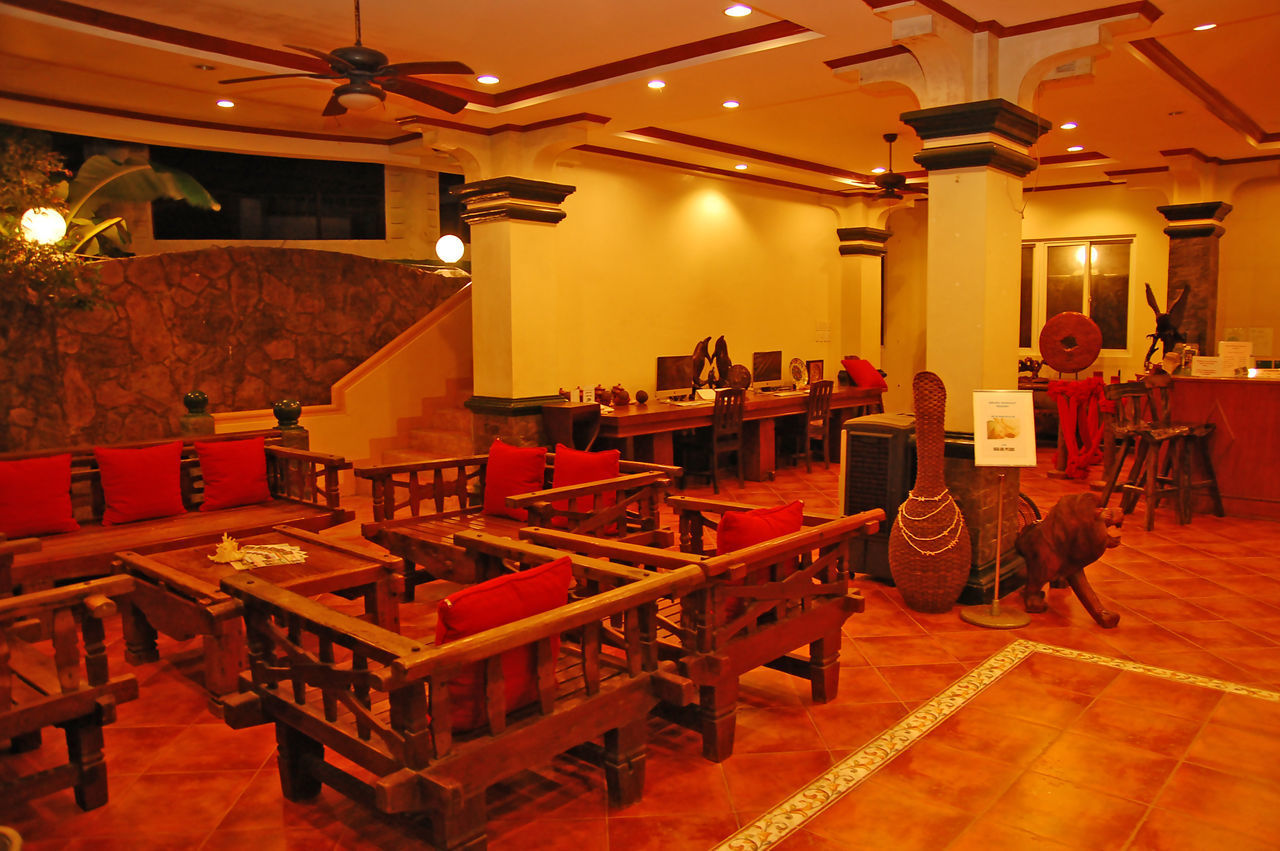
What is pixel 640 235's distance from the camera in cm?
953

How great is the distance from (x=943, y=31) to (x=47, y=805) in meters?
5.15

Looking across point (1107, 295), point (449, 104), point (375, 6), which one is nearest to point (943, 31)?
point (449, 104)

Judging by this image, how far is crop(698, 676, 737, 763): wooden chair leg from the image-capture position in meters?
3.23

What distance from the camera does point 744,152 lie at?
9.29 meters

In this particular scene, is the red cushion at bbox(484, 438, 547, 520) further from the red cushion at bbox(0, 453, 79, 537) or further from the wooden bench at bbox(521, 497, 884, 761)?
the red cushion at bbox(0, 453, 79, 537)

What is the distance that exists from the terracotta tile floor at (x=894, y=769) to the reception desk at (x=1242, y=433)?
3.19 metres

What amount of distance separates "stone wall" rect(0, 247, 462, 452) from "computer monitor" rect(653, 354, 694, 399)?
8.25 ft

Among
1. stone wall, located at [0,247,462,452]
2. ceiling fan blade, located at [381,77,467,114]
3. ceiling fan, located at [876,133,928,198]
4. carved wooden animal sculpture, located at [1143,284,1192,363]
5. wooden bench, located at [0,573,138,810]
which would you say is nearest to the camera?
wooden bench, located at [0,573,138,810]

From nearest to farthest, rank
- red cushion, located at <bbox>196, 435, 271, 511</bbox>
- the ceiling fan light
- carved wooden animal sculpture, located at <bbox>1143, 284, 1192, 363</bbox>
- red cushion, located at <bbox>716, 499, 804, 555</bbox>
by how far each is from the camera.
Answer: red cushion, located at <bbox>716, 499, 804, 555</bbox>, the ceiling fan light, red cushion, located at <bbox>196, 435, 271, 511</bbox>, carved wooden animal sculpture, located at <bbox>1143, 284, 1192, 363</bbox>

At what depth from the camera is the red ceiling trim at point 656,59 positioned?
5.35m

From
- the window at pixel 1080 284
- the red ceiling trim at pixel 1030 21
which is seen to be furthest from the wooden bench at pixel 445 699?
the window at pixel 1080 284

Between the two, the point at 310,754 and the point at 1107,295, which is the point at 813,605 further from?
the point at 1107,295

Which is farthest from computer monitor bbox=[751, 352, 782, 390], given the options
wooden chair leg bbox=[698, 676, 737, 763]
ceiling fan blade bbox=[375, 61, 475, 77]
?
wooden chair leg bbox=[698, 676, 737, 763]

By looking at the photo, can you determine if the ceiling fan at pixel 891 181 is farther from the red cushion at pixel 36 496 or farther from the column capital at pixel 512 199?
the red cushion at pixel 36 496
